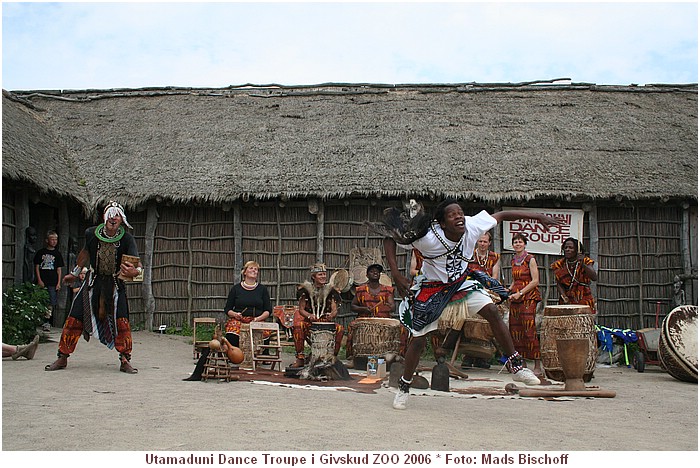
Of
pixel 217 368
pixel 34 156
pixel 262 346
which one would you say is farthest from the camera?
pixel 34 156

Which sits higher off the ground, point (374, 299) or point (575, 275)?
point (575, 275)

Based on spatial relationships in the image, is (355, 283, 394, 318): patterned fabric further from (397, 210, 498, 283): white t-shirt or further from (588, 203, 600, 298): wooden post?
(588, 203, 600, 298): wooden post

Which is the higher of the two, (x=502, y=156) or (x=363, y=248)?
(x=502, y=156)

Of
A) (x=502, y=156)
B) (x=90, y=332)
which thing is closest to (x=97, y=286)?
(x=90, y=332)

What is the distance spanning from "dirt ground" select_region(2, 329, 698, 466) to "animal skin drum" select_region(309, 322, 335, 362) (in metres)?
0.98

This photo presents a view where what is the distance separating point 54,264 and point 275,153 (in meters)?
3.76

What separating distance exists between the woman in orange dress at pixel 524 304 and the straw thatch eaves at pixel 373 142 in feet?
9.14

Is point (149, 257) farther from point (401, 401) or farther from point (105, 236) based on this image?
point (401, 401)

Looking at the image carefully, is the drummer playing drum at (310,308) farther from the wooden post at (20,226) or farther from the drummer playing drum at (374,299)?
the wooden post at (20,226)

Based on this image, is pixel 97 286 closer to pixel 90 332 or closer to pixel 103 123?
pixel 90 332

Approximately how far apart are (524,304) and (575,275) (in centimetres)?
63

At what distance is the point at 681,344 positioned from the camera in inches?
289

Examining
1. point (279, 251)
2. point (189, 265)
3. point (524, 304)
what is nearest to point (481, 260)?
point (524, 304)
